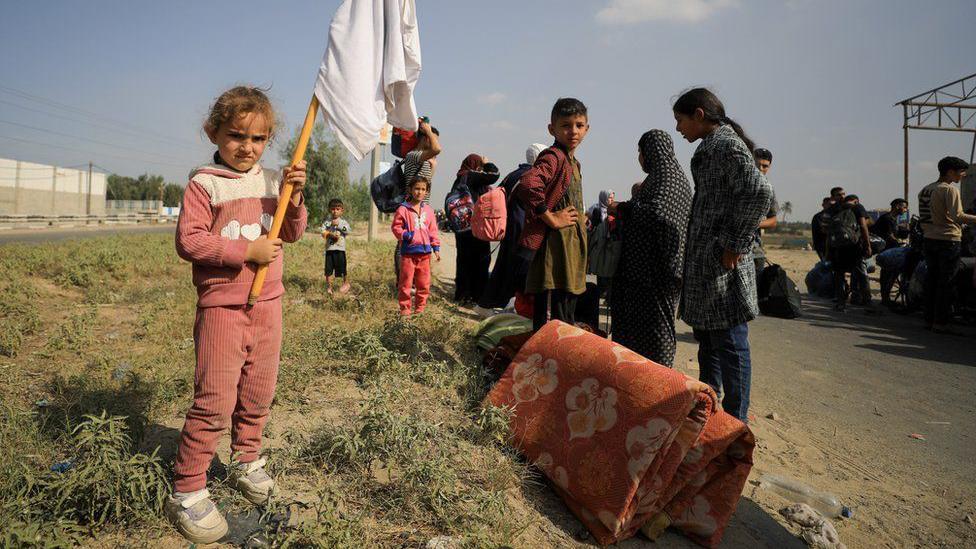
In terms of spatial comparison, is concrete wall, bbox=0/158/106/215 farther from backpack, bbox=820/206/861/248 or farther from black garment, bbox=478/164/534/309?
backpack, bbox=820/206/861/248

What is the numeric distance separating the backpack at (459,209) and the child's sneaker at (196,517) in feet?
15.1

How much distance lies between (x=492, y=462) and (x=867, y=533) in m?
1.81

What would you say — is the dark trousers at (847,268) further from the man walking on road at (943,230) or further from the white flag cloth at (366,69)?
the white flag cloth at (366,69)

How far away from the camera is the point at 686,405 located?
2.23 m

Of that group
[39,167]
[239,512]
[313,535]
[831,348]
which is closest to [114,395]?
[239,512]

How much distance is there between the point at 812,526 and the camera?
2523 mm

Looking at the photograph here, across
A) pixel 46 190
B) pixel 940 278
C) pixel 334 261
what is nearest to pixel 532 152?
pixel 334 261

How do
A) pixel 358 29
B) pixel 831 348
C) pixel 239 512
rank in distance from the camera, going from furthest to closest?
pixel 831 348 < pixel 358 29 < pixel 239 512

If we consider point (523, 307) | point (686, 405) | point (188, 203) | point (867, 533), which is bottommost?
point (867, 533)

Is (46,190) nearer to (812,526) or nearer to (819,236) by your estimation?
(819,236)

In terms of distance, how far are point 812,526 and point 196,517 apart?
2.67 meters

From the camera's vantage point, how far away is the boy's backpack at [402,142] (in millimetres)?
4031

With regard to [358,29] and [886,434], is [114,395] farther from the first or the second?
[886,434]

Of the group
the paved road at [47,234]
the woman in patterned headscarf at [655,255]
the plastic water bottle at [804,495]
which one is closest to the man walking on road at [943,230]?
the woman in patterned headscarf at [655,255]
